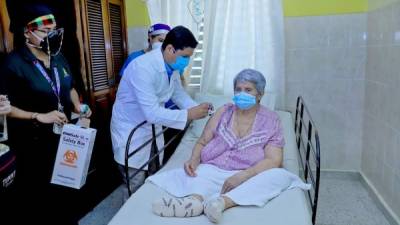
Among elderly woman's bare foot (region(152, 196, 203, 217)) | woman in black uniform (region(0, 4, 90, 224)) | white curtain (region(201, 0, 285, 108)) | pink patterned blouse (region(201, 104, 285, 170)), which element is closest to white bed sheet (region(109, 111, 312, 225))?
elderly woman's bare foot (region(152, 196, 203, 217))

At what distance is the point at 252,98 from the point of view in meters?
1.83

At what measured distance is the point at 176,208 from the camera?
56.4 inches

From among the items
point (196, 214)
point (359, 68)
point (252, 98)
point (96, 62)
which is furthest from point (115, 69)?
point (359, 68)

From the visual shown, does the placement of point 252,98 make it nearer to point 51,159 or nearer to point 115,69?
point 51,159

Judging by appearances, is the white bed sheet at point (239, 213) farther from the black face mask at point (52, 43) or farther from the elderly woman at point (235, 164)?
the black face mask at point (52, 43)

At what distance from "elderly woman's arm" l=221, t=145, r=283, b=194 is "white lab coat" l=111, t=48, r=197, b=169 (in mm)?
479

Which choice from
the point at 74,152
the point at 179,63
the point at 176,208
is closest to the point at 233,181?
the point at 176,208

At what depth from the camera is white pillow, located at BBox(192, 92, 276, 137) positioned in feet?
8.36

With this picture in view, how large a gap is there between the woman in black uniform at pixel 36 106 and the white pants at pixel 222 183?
25.0 inches

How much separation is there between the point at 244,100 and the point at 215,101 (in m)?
0.84

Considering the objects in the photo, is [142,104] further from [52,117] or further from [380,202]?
[380,202]

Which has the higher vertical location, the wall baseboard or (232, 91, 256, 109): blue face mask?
(232, 91, 256, 109): blue face mask

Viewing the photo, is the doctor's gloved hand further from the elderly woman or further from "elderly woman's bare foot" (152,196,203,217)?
"elderly woman's bare foot" (152,196,203,217)

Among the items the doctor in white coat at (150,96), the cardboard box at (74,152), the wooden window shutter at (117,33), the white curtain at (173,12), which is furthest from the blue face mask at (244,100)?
the wooden window shutter at (117,33)
